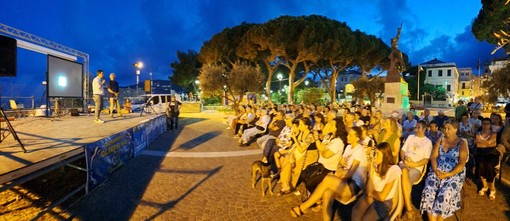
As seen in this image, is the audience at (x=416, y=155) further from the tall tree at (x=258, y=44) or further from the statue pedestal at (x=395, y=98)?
the tall tree at (x=258, y=44)

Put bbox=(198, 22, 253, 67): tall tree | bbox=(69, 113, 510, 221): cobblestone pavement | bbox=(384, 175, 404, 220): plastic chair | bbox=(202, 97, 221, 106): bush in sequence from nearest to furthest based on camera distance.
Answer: bbox=(384, 175, 404, 220): plastic chair, bbox=(69, 113, 510, 221): cobblestone pavement, bbox=(198, 22, 253, 67): tall tree, bbox=(202, 97, 221, 106): bush

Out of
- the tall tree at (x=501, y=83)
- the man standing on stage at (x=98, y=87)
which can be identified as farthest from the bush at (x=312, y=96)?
the man standing on stage at (x=98, y=87)

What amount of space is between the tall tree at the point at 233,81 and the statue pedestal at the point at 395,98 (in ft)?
34.8

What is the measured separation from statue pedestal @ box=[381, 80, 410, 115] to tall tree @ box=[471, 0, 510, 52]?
5.32 metres

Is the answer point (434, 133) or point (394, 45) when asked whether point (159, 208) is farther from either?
point (394, 45)

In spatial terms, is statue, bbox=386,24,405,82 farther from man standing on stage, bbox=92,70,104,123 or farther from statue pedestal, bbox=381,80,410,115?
man standing on stage, bbox=92,70,104,123

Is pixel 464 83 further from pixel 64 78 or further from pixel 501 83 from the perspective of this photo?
pixel 64 78

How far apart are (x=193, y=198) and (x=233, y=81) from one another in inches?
673

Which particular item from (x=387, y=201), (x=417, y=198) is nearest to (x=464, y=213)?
(x=417, y=198)

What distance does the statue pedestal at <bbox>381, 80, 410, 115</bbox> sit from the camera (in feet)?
43.9

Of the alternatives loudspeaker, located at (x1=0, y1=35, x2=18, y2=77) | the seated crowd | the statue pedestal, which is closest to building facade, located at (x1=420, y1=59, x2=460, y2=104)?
the statue pedestal

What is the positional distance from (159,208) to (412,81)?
6460cm

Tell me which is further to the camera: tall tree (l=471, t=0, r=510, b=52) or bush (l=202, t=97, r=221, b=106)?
bush (l=202, t=97, r=221, b=106)

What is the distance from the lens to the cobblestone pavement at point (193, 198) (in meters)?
3.97
